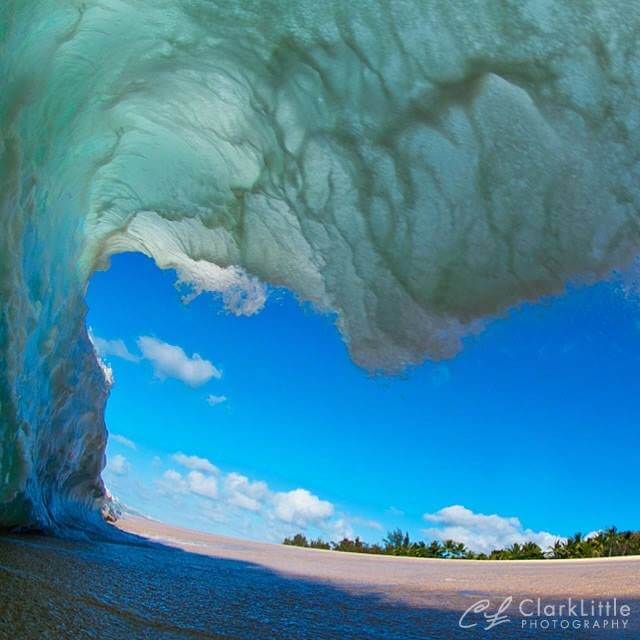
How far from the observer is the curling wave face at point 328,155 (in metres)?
5.21

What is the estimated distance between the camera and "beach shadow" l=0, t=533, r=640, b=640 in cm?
276

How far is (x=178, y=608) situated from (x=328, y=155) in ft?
15.4

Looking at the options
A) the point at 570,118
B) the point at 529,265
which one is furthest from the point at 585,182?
the point at 529,265

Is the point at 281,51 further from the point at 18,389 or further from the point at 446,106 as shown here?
the point at 18,389

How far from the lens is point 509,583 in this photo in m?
6.71

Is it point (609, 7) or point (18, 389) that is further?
point (18, 389)

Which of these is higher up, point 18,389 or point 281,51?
point 281,51

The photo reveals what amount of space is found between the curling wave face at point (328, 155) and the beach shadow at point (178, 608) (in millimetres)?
2160

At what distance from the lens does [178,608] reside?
11.5ft

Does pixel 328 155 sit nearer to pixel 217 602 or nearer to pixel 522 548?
pixel 217 602

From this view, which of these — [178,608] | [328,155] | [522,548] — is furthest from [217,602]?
[522,548]

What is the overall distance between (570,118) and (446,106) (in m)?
1.10

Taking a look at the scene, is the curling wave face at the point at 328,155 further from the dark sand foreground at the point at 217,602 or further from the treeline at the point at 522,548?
the treeline at the point at 522,548

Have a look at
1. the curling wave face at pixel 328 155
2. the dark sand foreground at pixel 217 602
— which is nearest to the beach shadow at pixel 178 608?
the dark sand foreground at pixel 217 602
